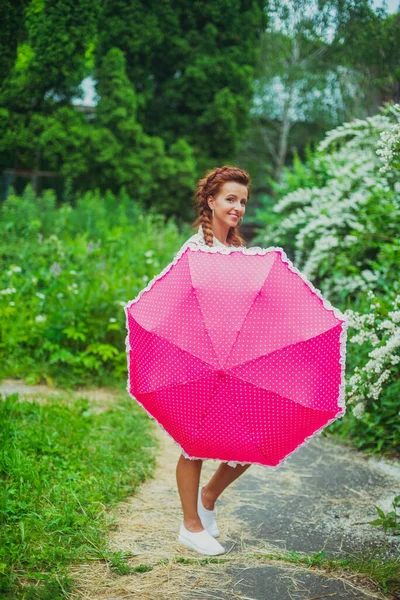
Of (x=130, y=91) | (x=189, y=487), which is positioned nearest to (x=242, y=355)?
(x=189, y=487)

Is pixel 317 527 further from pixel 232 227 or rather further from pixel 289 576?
pixel 232 227

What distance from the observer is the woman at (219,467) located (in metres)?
2.96

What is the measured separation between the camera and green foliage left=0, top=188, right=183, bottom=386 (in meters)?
5.57

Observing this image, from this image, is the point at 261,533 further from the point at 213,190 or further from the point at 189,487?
the point at 213,190

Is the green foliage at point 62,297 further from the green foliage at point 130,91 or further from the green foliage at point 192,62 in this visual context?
the green foliage at point 192,62

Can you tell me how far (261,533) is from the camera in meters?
3.27

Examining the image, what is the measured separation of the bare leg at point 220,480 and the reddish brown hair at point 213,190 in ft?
3.45

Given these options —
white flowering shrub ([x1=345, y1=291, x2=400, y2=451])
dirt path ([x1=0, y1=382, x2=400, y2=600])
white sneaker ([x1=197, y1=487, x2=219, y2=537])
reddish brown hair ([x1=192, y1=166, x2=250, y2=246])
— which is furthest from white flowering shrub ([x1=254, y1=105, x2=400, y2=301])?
white sneaker ([x1=197, y1=487, x2=219, y2=537])

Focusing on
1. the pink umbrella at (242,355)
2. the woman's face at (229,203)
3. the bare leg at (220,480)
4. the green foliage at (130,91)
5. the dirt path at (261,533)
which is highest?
the green foliage at (130,91)

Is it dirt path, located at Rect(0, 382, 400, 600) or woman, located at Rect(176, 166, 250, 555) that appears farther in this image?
woman, located at Rect(176, 166, 250, 555)

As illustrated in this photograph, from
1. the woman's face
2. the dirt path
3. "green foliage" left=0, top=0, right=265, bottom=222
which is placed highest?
"green foliage" left=0, top=0, right=265, bottom=222

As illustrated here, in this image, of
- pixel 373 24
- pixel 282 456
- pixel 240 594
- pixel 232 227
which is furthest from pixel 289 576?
pixel 373 24

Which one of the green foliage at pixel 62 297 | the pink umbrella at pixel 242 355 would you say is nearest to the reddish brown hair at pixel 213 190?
the pink umbrella at pixel 242 355

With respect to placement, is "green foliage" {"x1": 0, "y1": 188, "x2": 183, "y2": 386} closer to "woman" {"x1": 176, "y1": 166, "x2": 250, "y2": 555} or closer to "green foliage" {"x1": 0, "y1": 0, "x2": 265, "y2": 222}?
"green foliage" {"x1": 0, "y1": 0, "x2": 265, "y2": 222}
